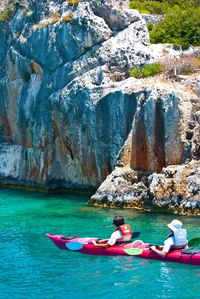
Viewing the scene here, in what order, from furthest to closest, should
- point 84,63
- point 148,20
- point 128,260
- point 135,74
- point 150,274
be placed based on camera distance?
1. point 148,20
2. point 84,63
3. point 135,74
4. point 128,260
5. point 150,274

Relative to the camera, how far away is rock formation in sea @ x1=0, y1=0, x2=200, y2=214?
2566 centimetres

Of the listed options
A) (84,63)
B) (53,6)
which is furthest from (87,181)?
(53,6)

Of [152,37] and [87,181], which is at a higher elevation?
[152,37]

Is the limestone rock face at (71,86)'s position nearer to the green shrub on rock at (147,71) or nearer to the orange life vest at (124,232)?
the green shrub on rock at (147,71)

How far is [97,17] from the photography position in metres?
31.7

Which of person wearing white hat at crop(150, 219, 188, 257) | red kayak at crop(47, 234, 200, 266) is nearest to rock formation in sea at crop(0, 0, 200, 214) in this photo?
red kayak at crop(47, 234, 200, 266)

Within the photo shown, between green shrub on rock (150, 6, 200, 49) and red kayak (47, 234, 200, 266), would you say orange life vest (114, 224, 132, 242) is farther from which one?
green shrub on rock (150, 6, 200, 49)

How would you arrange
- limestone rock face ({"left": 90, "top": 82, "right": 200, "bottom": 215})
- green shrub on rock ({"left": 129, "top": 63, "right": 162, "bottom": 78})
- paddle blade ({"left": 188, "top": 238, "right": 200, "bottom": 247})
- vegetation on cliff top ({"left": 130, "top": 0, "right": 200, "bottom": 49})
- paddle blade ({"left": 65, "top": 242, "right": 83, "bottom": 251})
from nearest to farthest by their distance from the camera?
paddle blade ({"left": 188, "top": 238, "right": 200, "bottom": 247})
paddle blade ({"left": 65, "top": 242, "right": 83, "bottom": 251})
limestone rock face ({"left": 90, "top": 82, "right": 200, "bottom": 215})
green shrub on rock ({"left": 129, "top": 63, "right": 162, "bottom": 78})
vegetation on cliff top ({"left": 130, "top": 0, "right": 200, "bottom": 49})

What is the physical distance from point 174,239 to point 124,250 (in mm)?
1639

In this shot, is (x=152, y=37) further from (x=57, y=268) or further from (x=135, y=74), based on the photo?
(x=57, y=268)

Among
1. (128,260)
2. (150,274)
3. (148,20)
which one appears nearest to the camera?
(150,274)

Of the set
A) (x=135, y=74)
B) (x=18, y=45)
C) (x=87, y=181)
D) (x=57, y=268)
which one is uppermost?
(x=18, y=45)

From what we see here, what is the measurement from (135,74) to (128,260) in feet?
46.1

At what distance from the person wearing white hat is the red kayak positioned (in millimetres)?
132
